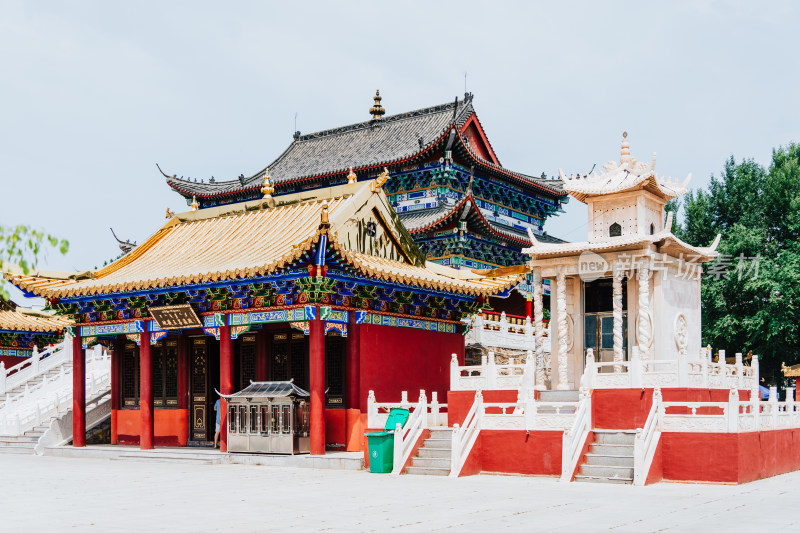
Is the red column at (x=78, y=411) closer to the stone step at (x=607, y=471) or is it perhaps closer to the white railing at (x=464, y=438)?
the white railing at (x=464, y=438)

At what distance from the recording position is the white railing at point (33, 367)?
3216 centimetres

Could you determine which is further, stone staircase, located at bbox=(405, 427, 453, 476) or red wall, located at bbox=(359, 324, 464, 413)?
red wall, located at bbox=(359, 324, 464, 413)

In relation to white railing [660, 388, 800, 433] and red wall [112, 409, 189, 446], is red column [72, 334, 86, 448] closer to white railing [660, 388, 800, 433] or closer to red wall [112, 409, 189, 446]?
red wall [112, 409, 189, 446]

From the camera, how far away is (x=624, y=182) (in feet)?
69.1

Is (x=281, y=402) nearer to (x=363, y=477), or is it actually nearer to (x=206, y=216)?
(x=363, y=477)

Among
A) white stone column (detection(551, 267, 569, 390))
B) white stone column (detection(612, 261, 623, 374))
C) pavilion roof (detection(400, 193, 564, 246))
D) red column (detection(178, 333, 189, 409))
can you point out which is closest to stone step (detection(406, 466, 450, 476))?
white stone column (detection(551, 267, 569, 390))

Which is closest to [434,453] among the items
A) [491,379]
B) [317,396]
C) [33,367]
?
[491,379]

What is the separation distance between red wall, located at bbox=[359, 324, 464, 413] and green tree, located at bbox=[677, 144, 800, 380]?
68.9ft

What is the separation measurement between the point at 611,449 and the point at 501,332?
14.1 m

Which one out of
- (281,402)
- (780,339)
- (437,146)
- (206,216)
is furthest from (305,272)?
(780,339)

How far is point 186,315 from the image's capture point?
2202cm

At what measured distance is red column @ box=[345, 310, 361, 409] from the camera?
20.8m

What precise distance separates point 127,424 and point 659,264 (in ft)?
45.3

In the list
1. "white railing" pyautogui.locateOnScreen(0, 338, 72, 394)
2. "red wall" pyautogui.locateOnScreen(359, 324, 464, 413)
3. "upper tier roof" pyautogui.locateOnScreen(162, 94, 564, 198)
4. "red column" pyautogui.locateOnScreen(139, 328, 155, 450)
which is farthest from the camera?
"upper tier roof" pyautogui.locateOnScreen(162, 94, 564, 198)
